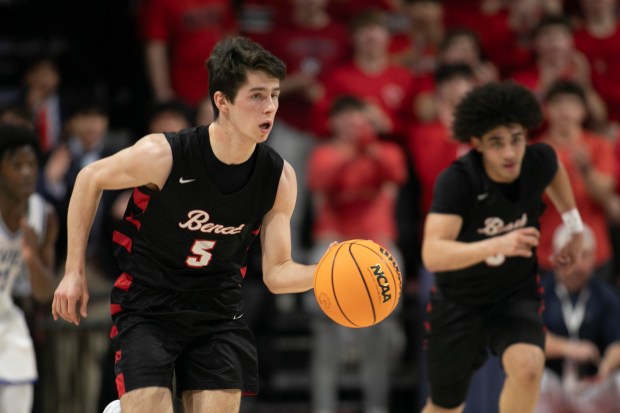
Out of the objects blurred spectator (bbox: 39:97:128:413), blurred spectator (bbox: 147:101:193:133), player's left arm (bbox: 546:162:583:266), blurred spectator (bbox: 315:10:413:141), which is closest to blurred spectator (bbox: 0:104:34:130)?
blurred spectator (bbox: 39:97:128:413)

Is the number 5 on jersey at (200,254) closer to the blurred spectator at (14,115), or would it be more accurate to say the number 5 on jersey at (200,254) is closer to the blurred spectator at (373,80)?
Result: the blurred spectator at (14,115)

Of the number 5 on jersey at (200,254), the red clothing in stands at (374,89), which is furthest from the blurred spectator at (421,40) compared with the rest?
the number 5 on jersey at (200,254)

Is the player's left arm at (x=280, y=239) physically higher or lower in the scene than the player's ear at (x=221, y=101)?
lower

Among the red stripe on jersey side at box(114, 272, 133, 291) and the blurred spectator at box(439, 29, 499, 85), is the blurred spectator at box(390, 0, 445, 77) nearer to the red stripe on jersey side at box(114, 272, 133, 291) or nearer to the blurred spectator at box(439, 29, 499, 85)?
the blurred spectator at box(439, 29, 499, 85)

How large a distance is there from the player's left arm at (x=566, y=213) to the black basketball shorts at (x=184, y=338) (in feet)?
6.95

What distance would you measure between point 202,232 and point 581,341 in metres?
4.19

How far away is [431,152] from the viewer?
8.70m

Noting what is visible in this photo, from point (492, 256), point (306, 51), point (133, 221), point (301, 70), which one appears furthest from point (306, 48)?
point (133, 221)

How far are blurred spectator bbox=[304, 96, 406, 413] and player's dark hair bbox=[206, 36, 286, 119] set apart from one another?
11.6ft

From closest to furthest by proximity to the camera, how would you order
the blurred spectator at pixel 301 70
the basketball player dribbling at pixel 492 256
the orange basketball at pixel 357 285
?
the orange basketball at pixel 357 285 → the basketball player dribbling at pixel 492 256 → the blurred spectator at pixel 301 70

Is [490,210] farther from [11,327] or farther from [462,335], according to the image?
[11,327]

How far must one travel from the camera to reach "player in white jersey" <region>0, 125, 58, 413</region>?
622 centimetres

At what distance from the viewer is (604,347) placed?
8.18 m

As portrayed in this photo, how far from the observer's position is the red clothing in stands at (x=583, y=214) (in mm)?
8328
